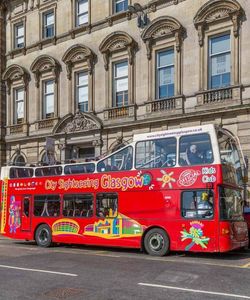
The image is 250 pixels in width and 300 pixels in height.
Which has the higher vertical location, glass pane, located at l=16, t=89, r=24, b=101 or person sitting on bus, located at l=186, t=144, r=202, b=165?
glass pane, located at l=16, t=89, r=24, b=101

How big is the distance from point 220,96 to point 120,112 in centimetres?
632

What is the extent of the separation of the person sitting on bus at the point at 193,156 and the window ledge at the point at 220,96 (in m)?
7.95

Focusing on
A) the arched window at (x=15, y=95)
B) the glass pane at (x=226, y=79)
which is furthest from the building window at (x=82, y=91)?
the glass pane at (x=226, y=79)

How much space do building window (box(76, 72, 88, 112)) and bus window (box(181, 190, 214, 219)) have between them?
15.0 meters

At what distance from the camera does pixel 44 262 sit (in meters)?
13.5

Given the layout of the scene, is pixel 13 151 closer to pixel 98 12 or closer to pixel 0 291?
pixel 98 12

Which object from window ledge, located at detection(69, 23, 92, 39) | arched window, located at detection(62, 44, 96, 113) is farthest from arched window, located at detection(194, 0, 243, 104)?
window ledge, located at detection(69, 23, 92, 39)

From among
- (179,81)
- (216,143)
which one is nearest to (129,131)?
(179,81)

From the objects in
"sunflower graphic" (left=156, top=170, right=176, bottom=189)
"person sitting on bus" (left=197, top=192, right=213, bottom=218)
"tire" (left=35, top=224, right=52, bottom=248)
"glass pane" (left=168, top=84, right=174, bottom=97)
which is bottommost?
"tire" (left=35, top=224, right=52, bottom=248)

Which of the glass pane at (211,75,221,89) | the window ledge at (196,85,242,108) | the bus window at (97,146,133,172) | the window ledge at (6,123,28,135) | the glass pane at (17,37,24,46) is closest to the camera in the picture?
the bus window at (97,146,133,172)

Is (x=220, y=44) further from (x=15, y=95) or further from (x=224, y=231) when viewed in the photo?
(x=15, y=95)

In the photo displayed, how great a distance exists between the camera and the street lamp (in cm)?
2572

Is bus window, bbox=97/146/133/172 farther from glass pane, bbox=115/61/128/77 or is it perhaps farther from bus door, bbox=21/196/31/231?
glass pane, bbox=115/61/128/77

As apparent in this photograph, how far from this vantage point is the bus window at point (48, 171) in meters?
18.6
